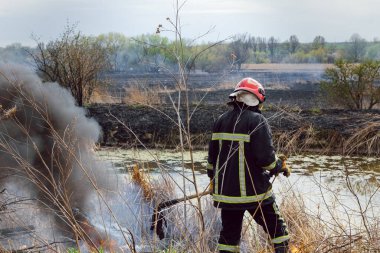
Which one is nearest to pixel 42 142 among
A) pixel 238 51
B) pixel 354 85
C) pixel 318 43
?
pixel 238 51

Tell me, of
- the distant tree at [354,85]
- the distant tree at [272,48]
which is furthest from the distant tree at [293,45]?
the distant tree at [354,85]

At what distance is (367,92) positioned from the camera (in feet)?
50.9

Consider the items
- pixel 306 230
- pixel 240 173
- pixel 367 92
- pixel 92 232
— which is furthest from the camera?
pixel 367 92

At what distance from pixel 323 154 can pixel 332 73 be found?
13.9 ft

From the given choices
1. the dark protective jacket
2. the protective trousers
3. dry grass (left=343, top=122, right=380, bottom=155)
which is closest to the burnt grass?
dry grass (left=343, top=122, right=380, bottom=155)

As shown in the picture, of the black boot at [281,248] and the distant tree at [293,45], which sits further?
the distant tree at [293,45]

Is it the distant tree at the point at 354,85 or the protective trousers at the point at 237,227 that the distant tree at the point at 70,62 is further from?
the protective trousers at the point at 237,227

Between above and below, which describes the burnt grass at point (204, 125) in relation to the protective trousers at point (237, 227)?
below

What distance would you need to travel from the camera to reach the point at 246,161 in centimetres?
466

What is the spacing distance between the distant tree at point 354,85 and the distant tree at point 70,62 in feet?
22.1

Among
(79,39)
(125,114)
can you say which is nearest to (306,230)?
(125,114)

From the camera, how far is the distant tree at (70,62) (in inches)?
621

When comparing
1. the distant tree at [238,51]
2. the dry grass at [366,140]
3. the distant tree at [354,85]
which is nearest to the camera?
the distant tree at [238,51]

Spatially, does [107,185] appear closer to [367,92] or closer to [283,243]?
[283,243]
